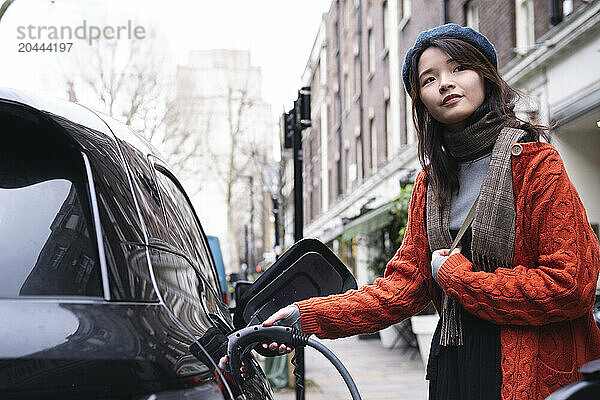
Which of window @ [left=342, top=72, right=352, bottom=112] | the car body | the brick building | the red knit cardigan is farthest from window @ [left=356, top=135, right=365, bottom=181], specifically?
the car body

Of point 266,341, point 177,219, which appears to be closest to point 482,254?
point 266,341

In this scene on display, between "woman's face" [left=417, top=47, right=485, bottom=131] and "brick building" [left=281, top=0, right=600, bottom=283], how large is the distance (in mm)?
267

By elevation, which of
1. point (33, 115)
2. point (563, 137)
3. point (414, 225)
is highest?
point (563, 137)

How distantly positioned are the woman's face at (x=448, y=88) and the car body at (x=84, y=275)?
34.5 inches

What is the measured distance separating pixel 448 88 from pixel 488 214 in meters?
0.40

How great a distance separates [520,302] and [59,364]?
1152mm

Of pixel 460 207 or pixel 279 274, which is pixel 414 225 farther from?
pixel 279 274

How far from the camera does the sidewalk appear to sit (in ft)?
32.5

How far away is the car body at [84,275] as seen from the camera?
4.74 feet

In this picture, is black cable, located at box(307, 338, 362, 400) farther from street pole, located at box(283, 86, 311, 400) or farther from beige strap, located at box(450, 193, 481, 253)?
street pole, located at box(283, 86, 311, 400)

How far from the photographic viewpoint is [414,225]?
2412mm

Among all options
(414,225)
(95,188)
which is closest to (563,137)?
(414,225)

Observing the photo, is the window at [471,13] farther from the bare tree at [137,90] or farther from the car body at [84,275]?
the car body at [84,275]

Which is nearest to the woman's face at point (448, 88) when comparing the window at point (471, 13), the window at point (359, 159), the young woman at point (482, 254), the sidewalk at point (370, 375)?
the young woman at point (482, 254)
